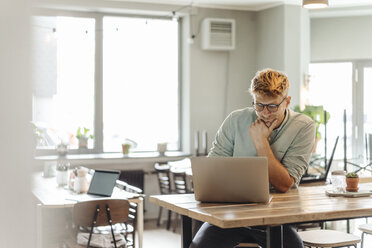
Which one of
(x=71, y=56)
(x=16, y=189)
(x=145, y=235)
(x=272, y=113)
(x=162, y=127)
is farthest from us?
(x=162, y=127)

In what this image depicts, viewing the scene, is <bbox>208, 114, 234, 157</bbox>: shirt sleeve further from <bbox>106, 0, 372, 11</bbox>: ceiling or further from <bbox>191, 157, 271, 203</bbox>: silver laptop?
<bbox>106, 0, 372, 11</bbox>: ceiling

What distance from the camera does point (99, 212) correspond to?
11.8ft

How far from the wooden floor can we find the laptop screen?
138cm

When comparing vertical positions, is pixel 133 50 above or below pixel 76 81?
above

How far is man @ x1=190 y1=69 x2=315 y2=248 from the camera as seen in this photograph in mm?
2342

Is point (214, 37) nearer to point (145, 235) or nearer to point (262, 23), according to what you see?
point (262, 23)

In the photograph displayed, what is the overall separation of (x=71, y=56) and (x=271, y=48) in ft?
9.09

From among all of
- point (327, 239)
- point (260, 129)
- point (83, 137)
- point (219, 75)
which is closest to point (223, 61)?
point (219, 75)

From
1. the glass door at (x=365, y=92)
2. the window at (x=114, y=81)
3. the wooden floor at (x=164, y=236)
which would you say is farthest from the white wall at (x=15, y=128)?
the glass door at (x=365, y=92)

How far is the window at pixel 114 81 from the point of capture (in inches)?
268

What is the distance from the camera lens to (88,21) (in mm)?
6930

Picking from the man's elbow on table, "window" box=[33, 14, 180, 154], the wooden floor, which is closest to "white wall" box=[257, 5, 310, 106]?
"window" box=[33, 14, 180, 154]

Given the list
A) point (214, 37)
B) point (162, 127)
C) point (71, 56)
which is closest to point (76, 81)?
point (71, 56)

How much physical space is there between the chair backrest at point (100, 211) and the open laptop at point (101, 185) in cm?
49
